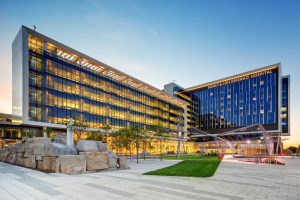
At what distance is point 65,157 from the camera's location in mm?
14719

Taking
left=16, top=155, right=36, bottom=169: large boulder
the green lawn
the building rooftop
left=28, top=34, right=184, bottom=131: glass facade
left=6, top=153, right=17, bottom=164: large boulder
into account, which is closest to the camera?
Answer: the green lawn

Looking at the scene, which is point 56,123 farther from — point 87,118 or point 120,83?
point 120,83

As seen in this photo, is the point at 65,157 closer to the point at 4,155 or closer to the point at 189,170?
the point at 189,170

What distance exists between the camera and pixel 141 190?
962 cm

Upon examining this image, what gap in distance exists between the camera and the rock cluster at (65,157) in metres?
14.7

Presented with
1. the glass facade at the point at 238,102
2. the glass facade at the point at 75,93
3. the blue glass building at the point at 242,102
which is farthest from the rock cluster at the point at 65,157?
the glass facade at the point at 238,102

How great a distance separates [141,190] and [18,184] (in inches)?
268

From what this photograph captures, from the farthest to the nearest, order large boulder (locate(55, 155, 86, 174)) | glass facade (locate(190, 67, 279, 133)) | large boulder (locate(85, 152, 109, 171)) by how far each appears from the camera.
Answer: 1. glass facade (locate(190, 67, 279, 133))
2. large boulder (locate(85, 152, 109, 171))
3. large boulder (locate(55, 155, 86, 174))

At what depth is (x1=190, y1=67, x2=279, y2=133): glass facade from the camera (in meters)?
96.9

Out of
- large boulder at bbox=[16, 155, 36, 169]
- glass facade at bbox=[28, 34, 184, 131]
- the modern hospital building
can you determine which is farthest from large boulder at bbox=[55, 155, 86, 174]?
glass facade at bbox=[28, 34, 184, 131]

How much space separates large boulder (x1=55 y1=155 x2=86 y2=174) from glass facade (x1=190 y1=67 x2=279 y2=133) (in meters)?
101

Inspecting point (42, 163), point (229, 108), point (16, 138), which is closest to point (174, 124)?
point (229, 108)

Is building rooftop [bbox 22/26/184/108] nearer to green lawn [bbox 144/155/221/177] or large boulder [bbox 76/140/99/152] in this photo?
large boulder [bbox 76/140/99/152]

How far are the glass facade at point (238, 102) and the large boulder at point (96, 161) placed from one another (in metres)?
98.5
